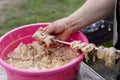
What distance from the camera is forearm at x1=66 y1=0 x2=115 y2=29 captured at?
4.89ft

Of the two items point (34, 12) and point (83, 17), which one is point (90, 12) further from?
point (34, 12)

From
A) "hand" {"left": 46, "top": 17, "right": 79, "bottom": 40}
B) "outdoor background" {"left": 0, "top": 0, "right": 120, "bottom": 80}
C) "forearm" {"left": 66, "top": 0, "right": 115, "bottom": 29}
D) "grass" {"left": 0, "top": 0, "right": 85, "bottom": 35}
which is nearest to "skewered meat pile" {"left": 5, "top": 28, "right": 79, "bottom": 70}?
"hand" {"left": 46, "top": 17, "right": 79, "bottom": 40}

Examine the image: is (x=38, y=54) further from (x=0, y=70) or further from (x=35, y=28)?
(x=0, y=70)

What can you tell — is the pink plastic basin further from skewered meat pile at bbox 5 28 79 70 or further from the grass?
the grass

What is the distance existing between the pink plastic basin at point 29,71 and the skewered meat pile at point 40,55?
0.14 ft

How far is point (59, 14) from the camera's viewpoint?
10.8ft

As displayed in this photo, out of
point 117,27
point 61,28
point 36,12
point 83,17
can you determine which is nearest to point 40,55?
point 61,28

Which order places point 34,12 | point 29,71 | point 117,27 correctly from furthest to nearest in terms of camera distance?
1. point 34,12
2. point 117,27
3. point 29,71

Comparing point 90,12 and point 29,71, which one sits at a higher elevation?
point 90,12

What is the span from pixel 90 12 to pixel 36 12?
1.95 metres

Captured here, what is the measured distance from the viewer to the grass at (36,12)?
3.22 metres

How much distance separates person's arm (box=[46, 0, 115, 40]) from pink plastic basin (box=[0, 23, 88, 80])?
7 centimetres

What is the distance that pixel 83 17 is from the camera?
1502 mm

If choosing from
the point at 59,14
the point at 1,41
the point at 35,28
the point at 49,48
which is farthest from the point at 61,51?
the point at 59,14
